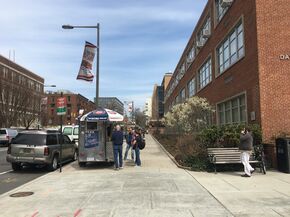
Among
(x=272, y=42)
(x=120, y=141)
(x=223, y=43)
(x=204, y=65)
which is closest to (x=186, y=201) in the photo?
(x=120, y=141)

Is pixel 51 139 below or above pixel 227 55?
below

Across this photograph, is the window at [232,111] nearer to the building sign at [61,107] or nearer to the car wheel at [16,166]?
the building sign at [61,107]

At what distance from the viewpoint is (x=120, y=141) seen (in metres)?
15.8

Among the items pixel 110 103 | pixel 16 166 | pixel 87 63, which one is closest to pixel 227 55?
pixel 87 63

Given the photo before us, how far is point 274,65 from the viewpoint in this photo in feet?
54.0

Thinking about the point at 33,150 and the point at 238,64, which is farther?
the point at 238,64

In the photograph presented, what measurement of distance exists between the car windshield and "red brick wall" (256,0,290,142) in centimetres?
936

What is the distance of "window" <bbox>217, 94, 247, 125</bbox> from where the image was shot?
781 inches

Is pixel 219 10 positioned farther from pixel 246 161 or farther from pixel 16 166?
pixel 16 166

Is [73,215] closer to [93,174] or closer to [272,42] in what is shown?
[93,174]

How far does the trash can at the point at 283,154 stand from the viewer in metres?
13.7

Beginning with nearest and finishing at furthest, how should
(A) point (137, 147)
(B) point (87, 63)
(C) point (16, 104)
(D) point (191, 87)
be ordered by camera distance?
(A) point (137, 147) < (B) point (87, 63) < (D) point (191, 87) < (C) point (16, 104)

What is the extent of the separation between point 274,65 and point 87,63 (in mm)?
9343

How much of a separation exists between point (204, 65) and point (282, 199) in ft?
75.5
